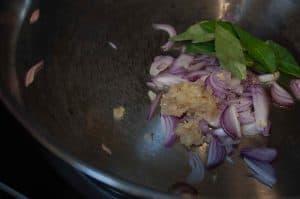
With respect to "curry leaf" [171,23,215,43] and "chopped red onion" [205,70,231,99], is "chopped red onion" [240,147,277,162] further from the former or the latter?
"curry leaf" [171,23,215,43]

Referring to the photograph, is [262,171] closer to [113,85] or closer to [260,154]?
[260,154]

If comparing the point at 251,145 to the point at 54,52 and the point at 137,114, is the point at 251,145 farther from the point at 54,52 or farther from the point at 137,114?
the point at 54,52

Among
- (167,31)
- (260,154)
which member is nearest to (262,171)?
(260,154)

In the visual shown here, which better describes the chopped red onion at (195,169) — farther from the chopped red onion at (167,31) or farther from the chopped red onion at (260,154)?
the chopped red onion at (167,31)

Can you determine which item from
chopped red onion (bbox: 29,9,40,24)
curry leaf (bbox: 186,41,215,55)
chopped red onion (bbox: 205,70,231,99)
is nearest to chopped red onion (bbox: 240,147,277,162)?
chopped red onion (bbox: 205,70,231,99)

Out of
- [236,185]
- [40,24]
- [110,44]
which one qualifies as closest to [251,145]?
[236,185]

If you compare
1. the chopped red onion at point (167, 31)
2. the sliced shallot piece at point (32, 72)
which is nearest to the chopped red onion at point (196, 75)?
the chopped red onion at point (167, 31)

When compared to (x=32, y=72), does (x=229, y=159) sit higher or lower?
lower
